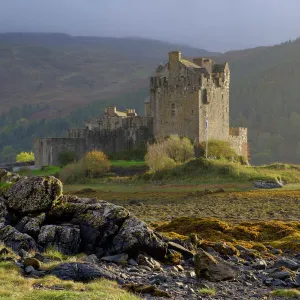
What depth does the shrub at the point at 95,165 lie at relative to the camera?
191ft

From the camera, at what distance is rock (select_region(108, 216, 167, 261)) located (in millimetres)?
17047

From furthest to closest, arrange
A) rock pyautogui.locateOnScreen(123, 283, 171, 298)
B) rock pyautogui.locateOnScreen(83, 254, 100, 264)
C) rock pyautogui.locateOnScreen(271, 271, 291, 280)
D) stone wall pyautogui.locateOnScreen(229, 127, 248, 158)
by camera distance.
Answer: stone wall pyautogui.locateOnScreen(229, 127, 248, 158) → rock pyautogui.locateOnScreen(83, 254, 100, 264) → rock pyautogui.locateOnScreen(271, 271, 291, 280) → rock pyautogui.locateOnScreen(123, 283, 171, 298)

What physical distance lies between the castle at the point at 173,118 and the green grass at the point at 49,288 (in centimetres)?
4994

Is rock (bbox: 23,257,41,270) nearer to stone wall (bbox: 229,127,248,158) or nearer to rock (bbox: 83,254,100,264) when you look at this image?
rock (bbox: 83,254,100,264)

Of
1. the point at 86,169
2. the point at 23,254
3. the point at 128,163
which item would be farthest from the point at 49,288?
the point at 128,163

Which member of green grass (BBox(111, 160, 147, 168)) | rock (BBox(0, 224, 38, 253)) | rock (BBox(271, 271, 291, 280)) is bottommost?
green grass (BBox(111, 160, 147, 168))

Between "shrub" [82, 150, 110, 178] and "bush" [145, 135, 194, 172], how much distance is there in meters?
3.81

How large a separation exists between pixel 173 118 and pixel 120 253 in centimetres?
4781

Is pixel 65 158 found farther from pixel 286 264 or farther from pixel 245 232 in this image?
pixel 286 264

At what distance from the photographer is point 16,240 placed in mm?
17203

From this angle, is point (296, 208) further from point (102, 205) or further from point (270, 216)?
point (102, 205)

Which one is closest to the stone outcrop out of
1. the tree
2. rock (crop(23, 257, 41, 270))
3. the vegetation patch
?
rock (crop(23, 257, 41, 270))

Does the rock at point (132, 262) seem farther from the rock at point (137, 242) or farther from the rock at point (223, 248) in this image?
the rock at point (223, 248)

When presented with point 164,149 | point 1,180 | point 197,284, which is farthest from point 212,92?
point 197,284
